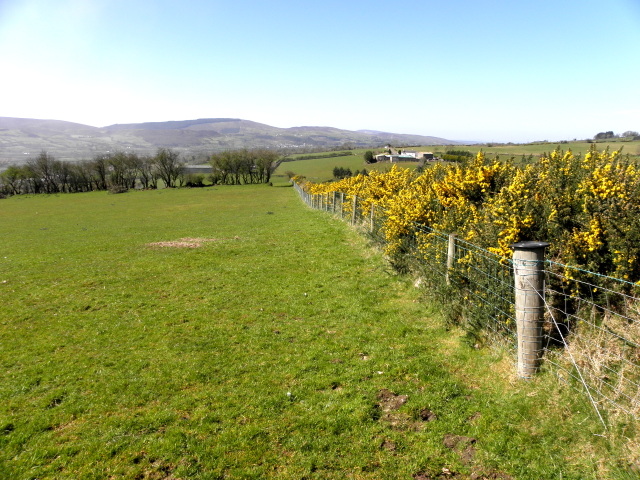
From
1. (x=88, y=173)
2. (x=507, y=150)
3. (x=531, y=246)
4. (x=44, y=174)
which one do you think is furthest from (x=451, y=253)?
(x=44, y=174)

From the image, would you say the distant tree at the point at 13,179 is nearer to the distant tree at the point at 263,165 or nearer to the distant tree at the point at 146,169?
the distant tree at the point at 146,169

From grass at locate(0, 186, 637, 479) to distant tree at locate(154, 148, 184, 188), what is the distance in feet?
287

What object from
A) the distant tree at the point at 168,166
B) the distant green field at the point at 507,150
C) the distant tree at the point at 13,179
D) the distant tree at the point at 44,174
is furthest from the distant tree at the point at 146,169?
the distant green field at the point at 507,150

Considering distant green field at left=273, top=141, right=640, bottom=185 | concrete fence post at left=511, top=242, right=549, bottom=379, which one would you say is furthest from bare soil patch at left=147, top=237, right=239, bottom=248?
concrete fence post at left=511, top=242, right=549, bottom=379

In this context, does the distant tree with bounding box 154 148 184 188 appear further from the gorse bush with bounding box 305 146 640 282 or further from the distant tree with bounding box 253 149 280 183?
the gorse bush with bounding box 305 146 640 282

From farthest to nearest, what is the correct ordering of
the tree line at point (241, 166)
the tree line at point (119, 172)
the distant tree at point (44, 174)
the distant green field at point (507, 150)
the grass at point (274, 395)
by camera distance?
the tree line at point (241, 166), the tree line at point (119, 172), the distant tree at point (44, 174), the distant green field at point (507, 150), the grass at point (274, 395)

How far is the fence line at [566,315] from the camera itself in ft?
13.0

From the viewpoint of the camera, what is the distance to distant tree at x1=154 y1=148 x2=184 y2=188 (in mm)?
91125

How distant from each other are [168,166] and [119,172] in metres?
11.3

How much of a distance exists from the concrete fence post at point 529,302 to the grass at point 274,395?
0.78 feet

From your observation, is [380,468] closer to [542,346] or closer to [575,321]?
[542,346]

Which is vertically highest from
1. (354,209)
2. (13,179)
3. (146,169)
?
(146,169)

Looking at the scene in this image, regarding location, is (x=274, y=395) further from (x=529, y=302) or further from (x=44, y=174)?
(x=44, y=174)

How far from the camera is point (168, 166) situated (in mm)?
91625
